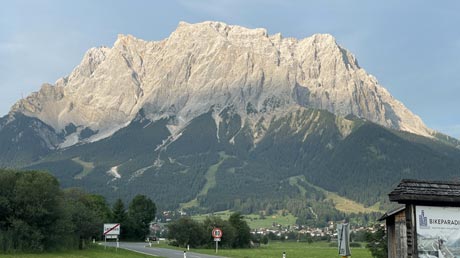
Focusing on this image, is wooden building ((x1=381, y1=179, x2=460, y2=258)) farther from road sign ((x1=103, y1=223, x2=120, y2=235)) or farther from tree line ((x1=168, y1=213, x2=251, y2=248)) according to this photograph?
tree line ((x1=168, y1=213, x2=251, y2=248))

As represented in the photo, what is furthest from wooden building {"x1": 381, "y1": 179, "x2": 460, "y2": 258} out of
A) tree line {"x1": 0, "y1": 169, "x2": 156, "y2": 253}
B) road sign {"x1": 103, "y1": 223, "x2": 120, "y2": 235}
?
road sign {"x1": 103, "y1": 223, "x2": 120, "y2": 235}

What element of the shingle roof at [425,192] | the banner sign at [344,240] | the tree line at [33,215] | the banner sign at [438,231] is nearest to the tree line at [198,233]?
the tree line at [33,215]

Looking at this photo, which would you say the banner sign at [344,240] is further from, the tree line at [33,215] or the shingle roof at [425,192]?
the tree line at [33,215]

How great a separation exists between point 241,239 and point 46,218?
6662 cm

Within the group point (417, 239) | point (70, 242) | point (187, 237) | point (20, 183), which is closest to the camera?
point (417, 239)

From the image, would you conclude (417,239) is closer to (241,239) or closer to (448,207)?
(448,207)

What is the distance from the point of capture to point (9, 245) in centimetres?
4881

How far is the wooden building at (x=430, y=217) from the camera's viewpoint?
41.8ft

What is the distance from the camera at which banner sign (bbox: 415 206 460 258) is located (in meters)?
12.7

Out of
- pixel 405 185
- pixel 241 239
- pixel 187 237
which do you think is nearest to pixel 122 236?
pixel 187 237

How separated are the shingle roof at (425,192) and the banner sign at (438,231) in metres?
0.23

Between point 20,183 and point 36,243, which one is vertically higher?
point 20,183

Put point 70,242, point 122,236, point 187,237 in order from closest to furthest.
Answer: point 70,242, point 187,237, point 122,236

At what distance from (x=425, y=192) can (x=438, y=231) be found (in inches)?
35.1
